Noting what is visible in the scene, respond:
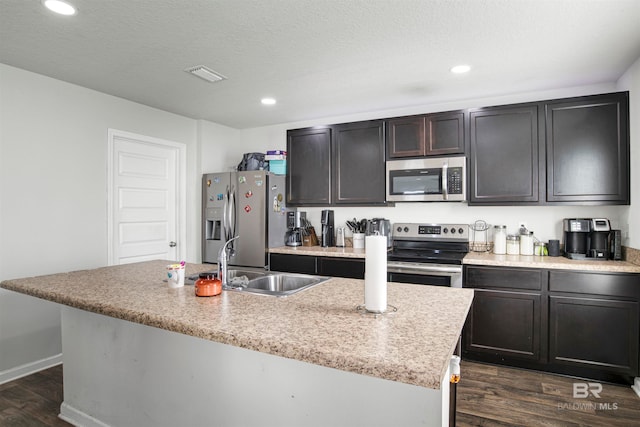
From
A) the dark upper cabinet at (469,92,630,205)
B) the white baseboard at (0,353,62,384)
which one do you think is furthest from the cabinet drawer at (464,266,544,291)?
the white baseboard at (0,353,62,384)

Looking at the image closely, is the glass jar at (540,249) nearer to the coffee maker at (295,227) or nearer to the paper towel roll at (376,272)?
the coffee maker at (295,227)

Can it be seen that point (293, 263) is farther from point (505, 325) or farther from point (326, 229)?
point (505, 325)

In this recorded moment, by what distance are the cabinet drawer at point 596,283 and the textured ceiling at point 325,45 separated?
154 centimetres

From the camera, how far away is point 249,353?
1474mm

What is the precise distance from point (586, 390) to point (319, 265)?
7.49ft

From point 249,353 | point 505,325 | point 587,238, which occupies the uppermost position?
point 587,238

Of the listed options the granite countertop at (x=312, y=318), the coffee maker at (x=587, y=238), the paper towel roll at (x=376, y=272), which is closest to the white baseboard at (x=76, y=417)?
the granite countertop at (x=312, y=318)

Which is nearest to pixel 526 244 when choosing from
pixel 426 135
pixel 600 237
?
pixel 600 237

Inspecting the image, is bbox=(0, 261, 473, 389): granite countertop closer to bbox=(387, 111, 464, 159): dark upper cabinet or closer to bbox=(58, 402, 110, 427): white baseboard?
bbox=(58, 402, 110, 427): white baseboard

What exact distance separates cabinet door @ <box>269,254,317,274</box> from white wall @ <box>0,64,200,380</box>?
1.59 metres

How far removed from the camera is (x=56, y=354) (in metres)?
3.08

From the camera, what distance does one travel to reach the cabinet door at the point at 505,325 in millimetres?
2830

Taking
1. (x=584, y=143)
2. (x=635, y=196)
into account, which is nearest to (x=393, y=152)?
(x=584, y=143)

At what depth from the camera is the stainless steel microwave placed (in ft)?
10.9
